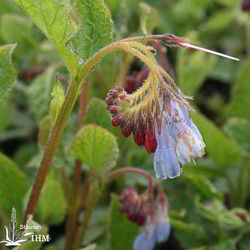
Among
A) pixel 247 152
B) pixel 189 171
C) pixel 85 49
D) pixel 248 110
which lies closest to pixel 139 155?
pixel 189 171

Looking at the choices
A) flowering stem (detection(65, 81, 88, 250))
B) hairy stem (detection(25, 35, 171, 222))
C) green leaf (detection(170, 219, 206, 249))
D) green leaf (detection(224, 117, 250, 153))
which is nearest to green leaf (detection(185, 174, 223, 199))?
green leaf (detection(170, 219, 206, 249))

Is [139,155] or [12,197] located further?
[139,155]

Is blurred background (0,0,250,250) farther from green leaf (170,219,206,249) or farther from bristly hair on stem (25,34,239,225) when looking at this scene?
bristly hair on stem (25,34,239,225)

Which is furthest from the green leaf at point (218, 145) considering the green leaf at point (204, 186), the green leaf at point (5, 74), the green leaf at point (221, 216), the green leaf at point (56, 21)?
the green leaf at point (56, 21)

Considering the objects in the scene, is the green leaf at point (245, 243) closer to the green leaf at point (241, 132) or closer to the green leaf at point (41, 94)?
the green leaf at point (241, 132)

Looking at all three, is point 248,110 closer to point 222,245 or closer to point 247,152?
point 247,152

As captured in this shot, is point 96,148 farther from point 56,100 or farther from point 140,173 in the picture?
point 56,100
